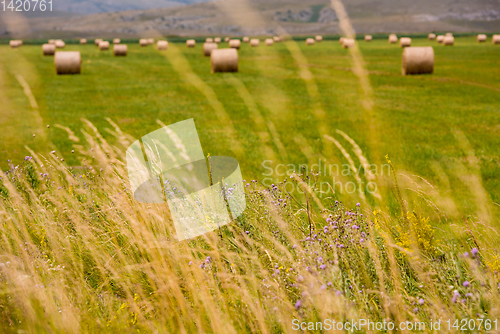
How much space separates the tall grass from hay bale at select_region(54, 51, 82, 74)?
23.1 meters

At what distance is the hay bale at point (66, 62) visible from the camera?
24.6m

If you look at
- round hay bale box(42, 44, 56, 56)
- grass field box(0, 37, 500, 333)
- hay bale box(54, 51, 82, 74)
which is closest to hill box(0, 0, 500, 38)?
round hay bale box(42, 44, 56, 56)

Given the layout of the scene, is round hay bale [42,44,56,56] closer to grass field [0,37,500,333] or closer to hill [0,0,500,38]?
grass field [0,37,500,333]

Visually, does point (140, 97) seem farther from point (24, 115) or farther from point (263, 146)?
point (263, 146)

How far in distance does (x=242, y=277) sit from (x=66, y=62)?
82.3 feet

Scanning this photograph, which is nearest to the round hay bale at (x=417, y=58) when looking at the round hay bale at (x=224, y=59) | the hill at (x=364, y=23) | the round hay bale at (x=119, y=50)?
the round hay bale at (x=224, y=59)

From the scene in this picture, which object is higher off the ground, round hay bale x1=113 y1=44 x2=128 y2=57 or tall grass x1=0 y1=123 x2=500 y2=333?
round hay bale x1=113 y1=44 x2=128 y2=57

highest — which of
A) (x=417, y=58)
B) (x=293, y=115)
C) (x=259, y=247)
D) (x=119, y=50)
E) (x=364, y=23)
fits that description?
(x=364, y=23)

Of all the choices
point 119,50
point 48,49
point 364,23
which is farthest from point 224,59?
point 364,23

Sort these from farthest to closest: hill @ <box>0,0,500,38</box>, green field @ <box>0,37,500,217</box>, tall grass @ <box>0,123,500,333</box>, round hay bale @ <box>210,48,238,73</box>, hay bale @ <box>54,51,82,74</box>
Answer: hill @ <box>0,0,500,38</box> < hay bale @ <box>54,51,82,74</box> < round hay bale @ <box>210,48,238,73</box> < green field @ <box>0,37,500,217</box> < tall grass @ <box>0,123,500,333</box>

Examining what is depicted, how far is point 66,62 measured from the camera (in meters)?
24.6

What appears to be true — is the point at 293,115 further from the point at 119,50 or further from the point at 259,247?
the point at 119,50

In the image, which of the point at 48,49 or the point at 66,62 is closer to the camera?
the point at 66,62

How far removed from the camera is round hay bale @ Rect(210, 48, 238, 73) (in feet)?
76.6
